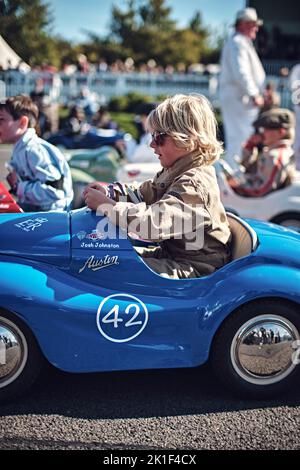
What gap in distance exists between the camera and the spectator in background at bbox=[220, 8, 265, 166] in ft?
23.7

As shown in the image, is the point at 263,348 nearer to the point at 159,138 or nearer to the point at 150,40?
the point at 159,138

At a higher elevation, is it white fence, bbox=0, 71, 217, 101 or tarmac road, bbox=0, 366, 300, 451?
white fence, bbox=0, 71, 217, 101

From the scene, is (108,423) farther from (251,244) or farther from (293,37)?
(293,37)

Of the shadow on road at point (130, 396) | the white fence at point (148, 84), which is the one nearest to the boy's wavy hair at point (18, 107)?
the shadow on road at point (130, 396)

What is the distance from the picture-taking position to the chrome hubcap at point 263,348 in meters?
2.77

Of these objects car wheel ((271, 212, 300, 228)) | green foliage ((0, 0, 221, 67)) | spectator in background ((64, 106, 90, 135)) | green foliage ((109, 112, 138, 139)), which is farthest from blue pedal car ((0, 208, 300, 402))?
green foliage ((0, 0, 221, 67))

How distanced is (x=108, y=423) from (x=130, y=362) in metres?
0.28

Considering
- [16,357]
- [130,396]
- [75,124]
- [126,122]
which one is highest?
[75,124]

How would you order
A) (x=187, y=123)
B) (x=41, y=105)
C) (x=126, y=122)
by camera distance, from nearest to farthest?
(x=187, y=123) < (x=41, y=105) < (x=126, y=122)

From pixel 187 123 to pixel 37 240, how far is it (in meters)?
0.89

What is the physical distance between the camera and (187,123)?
284 centimetres

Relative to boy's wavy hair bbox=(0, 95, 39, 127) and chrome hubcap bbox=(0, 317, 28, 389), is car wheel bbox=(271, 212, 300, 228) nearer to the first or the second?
boy's wavy hair bbox=(0, 95, 39, 127)

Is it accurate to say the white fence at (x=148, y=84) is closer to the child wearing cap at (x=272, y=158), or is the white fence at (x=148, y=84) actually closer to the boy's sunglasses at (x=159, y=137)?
the child wearing cap at (x=272, y=158)

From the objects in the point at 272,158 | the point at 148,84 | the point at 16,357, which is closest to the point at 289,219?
the point at 272,158
